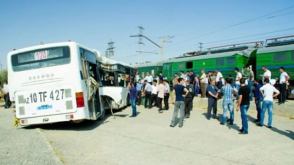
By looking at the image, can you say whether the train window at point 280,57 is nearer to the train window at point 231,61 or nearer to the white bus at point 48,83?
the train window at point 231,61

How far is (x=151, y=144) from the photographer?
22.8 ft

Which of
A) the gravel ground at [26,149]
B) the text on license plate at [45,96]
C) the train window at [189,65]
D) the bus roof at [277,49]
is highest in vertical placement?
the bus roof at [277,49]

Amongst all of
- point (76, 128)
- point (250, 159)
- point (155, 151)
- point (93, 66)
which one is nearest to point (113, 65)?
point (93, 66)

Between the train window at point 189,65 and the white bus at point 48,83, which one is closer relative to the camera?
the white bus at point 48,83

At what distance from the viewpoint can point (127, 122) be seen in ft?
34.9

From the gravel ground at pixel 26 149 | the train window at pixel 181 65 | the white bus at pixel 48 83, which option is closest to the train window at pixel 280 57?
the train window at pixel 181 65

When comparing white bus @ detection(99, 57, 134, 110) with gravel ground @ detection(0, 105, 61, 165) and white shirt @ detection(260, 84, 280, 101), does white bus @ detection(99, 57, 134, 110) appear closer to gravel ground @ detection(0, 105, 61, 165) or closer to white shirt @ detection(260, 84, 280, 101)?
gravel ground @ detection(0, 105, 61, 165)

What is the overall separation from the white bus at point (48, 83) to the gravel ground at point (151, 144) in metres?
0.68

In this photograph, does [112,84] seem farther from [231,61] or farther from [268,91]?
[231,61]

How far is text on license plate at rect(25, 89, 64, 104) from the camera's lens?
843cm

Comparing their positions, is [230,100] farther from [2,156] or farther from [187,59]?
[187,59]

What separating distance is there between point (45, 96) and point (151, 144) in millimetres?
4156

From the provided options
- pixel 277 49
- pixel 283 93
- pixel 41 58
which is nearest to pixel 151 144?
pixel 41 58

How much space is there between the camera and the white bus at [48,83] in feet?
27.6
